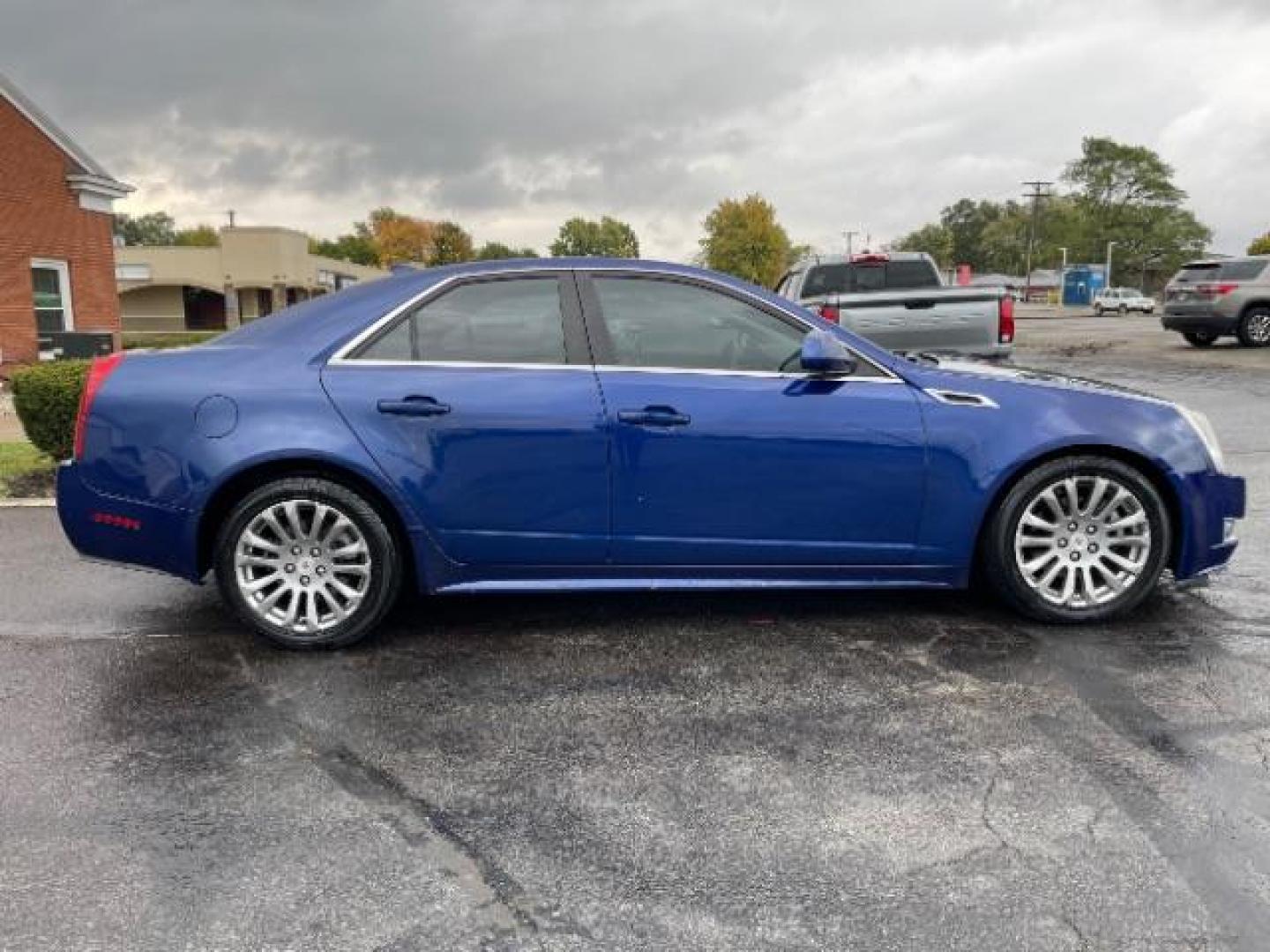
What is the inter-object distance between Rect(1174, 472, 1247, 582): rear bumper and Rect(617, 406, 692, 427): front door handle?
222 centimetres

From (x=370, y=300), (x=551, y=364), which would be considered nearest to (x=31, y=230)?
(x=370, y=300)

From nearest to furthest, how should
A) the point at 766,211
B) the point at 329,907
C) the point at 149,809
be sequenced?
the point at 329,907 < the point at 149,809 < the point at 766,211

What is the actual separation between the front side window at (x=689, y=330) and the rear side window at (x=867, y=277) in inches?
305

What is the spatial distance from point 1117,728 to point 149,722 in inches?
131

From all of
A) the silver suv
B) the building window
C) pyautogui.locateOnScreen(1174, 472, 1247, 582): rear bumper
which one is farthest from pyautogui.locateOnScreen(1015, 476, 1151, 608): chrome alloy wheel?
the building window

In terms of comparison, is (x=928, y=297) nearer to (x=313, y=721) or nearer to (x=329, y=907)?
(x=313, y=721)

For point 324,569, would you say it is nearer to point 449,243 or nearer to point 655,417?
point 655,417

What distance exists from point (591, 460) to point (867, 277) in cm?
863

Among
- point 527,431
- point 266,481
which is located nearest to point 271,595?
point 266,481

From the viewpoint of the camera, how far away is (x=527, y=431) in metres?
4.21

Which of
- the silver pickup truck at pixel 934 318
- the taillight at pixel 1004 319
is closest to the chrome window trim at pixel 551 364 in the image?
the silver pickup truck at pixel 934 318

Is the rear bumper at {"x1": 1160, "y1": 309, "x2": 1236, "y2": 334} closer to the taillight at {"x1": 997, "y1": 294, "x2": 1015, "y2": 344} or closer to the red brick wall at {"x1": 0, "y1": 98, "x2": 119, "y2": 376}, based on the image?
the taillight at {"x1": 997, "y1": 294, "x2": 1015, "y2": 344}

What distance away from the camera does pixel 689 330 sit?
174 inches

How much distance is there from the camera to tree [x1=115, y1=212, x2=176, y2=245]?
130250mm
